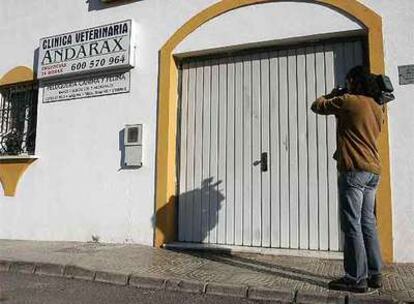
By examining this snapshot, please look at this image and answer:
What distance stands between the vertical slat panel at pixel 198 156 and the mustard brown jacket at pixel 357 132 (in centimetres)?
293

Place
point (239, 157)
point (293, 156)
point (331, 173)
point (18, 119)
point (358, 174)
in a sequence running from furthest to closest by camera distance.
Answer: point (18, 119) → point (239, 157) → point (293, 156) → point (331, 173) → point (358, 174)

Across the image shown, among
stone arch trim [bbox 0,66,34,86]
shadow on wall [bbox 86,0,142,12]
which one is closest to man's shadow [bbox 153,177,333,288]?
shadow on wall [bbox 86,0,142,12]

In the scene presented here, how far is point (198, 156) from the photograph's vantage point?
7355 millimetres

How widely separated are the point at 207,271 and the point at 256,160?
1.95 meters

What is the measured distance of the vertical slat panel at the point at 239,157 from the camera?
6961 mm

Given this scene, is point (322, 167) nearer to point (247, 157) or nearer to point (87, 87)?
point (247, 157)

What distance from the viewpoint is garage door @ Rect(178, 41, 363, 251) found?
6.56 m

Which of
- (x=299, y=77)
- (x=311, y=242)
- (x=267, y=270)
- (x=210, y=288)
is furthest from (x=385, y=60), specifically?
(x=210, y=288)

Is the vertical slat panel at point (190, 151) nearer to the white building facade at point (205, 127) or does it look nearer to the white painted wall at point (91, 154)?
the white building facade at point (205, 127)

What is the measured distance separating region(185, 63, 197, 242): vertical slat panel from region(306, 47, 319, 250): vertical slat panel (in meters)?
1.75

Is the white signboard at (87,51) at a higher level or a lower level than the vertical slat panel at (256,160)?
higher

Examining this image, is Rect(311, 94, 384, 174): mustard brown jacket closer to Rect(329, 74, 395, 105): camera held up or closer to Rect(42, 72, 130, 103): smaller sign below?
Rect(329, 74, 395, 105): camera held up

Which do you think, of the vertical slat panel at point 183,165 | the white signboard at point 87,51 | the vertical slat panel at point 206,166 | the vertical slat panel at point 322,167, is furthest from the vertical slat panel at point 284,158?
the white signboard at point 87,51

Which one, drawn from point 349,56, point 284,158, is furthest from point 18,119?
point 349,56
